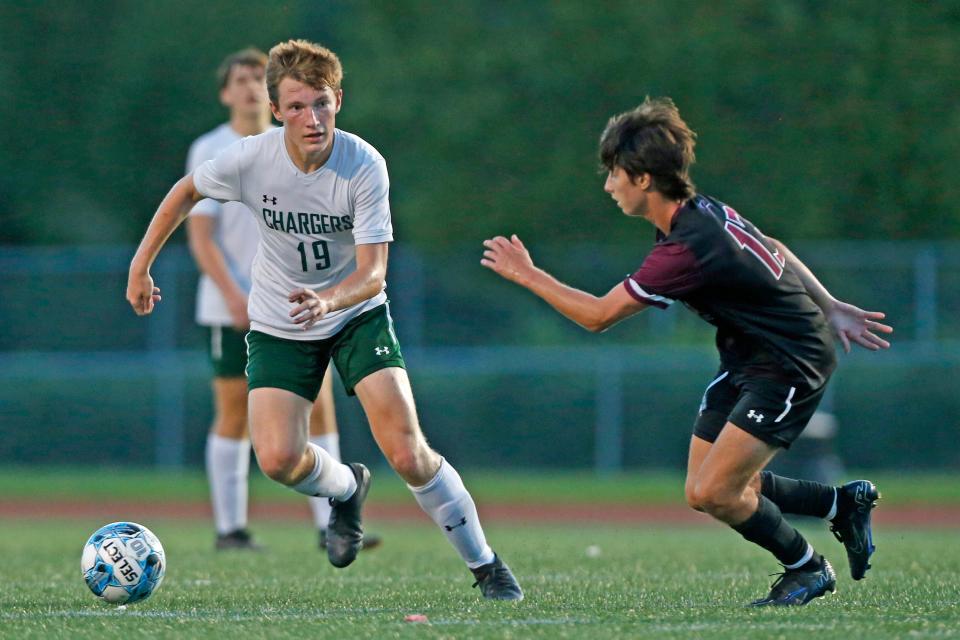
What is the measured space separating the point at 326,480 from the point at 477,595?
85cm

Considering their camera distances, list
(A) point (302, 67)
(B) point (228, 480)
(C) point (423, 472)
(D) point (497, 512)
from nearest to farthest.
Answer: (C) point (423, 472) < (A) point (302, 67) < (B) point (228, 480) < (D) point (497, 512)

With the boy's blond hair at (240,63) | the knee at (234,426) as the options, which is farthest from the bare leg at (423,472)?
the boy's blond hair at (240,63)

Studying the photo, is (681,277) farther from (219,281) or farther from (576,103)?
(576,103)

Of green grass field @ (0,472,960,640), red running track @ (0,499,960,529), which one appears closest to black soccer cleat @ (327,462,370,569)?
green grass field @ (0,472,960,640)

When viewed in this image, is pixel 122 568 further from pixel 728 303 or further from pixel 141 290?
pixel 728 303

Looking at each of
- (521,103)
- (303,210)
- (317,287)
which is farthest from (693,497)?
(521,103)

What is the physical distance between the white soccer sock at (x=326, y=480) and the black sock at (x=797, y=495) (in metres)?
1.75

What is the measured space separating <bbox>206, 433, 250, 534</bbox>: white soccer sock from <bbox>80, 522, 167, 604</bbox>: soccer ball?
2.79 meters

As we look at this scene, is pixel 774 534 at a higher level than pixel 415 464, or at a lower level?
lower

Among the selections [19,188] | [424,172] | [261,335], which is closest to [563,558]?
[261,335]

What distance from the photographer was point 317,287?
6719mm

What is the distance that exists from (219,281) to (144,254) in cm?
249

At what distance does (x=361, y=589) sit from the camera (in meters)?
6.85

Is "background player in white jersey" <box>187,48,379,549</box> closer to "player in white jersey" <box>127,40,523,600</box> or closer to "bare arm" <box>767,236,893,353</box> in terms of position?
"player in white jersey" <box>127,40,523,600</box>
